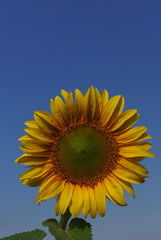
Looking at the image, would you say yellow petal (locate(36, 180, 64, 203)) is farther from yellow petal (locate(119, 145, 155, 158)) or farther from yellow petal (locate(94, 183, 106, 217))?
yellow petal (locate(119, 145, 155, 158))

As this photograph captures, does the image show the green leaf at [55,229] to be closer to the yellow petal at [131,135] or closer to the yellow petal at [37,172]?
the yellow petal at [37,172]

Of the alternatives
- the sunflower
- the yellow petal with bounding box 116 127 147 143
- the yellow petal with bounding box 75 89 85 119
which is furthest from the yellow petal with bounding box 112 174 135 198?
the yellow petal with bounding box 75 89 85 119

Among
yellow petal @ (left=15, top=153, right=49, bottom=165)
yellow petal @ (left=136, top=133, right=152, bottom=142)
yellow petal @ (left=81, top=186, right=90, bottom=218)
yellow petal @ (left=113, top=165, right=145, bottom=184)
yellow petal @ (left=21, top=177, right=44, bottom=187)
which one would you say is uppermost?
yellow petal @ (left=136, top=133, right=152, bottom=142)

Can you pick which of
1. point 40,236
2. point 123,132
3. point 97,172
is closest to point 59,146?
point 97,172

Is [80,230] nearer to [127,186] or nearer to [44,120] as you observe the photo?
[127,186]

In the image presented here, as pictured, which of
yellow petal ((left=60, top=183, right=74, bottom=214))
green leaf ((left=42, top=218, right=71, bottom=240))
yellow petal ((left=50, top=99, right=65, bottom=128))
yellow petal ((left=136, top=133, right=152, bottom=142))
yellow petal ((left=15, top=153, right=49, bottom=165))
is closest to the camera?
green leaf ((left=42, top=218, right=71, bottom=240))

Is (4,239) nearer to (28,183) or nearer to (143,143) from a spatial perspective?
(28,183)

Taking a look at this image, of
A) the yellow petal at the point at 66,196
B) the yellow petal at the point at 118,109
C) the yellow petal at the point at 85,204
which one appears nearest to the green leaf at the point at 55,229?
the yellow petal at the point at 66,196
